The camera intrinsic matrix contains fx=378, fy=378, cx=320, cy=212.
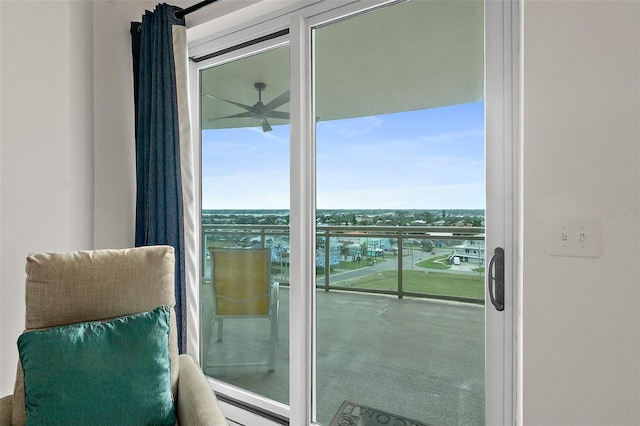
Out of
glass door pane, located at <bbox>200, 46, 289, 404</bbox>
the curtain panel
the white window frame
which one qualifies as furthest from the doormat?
the curtain panel

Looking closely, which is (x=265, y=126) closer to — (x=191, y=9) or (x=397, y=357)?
(x=191, y=9)

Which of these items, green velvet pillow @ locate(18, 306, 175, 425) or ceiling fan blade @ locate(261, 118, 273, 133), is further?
ceiling fan blade @ locate(261, 118, 273, 133)

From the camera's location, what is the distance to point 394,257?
5.34 ft

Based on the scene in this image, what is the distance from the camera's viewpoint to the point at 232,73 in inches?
84.7

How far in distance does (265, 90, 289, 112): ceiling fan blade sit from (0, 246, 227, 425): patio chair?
0.92 meters

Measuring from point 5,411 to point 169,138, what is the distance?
51.3 inches

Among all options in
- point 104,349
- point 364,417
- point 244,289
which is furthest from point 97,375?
point 364,417

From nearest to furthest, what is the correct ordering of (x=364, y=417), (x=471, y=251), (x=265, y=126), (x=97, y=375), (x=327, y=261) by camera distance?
(x=97, y=375) < (x=471, y=251) < (x=364, y=417) < (x=327, y=261) < (x=265, y=126)

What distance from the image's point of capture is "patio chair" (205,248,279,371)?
2033 millimetres
